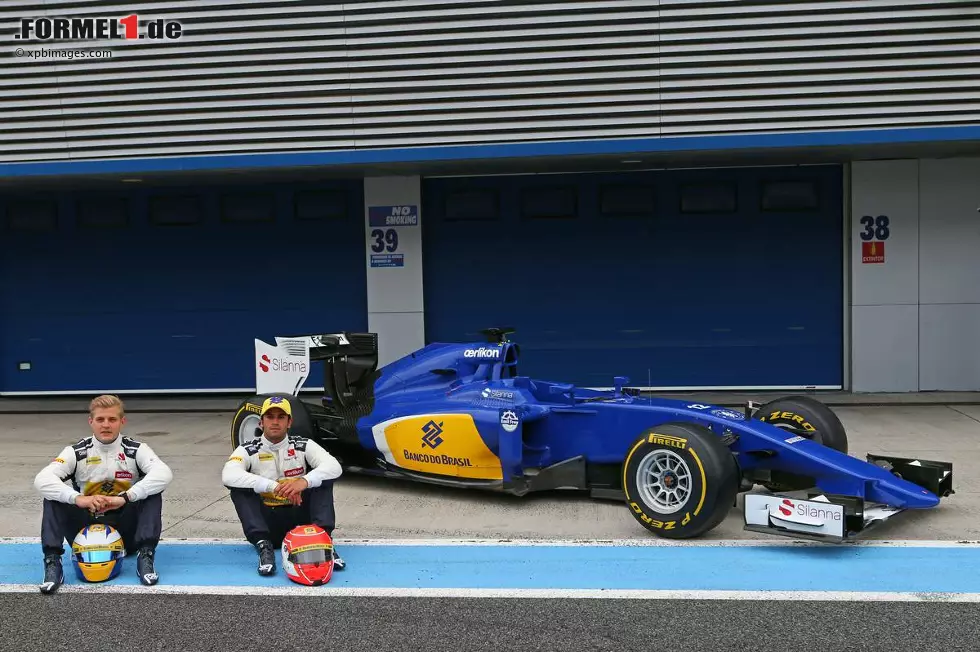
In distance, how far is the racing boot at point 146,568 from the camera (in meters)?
5.82

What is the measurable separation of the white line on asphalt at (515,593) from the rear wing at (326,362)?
3377mm

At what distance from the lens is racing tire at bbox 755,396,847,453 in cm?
775

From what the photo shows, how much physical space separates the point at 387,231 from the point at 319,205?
1168 mm

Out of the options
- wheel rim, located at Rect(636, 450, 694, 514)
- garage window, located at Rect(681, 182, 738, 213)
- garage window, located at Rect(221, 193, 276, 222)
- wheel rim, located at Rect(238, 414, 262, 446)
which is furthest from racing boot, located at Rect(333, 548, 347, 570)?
garage window, located at Rect(221, 193, 276, 222)

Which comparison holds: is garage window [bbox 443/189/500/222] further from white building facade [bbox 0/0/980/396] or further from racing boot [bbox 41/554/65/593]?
racing boot [bbox 41/554/65/593]

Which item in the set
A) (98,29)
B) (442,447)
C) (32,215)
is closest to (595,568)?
(442,447)

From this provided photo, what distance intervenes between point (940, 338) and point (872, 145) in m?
3.12

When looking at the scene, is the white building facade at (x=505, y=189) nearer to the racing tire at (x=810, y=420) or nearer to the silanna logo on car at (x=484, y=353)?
the silanna logo on car at (x=484, y=353)

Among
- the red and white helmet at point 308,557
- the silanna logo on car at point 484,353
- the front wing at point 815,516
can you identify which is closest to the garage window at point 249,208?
the silanna logo on car at point 484,353

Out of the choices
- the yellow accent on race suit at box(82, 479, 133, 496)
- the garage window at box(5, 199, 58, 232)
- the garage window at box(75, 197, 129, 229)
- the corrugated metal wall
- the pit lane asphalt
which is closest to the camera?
the pit lane asphalt

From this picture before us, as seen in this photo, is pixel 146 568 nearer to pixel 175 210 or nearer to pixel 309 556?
pixel 309 556

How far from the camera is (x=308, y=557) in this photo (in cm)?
582

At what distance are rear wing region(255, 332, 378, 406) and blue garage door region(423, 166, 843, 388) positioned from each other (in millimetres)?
4963

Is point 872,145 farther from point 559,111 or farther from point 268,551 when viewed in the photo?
point 268,551
